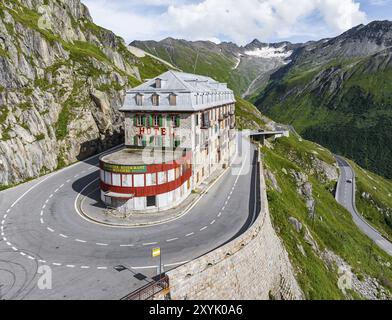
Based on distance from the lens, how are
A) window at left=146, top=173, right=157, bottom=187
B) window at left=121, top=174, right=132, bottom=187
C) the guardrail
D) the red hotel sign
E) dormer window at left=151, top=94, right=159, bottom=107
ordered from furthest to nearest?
the red hotel sign, dormer window at left=151, top=94, right=159, bottom=107, window at left=146, top=173, right=157, bottom=187, window at left=121, top=174, right=132, bottom=187, the guardrail

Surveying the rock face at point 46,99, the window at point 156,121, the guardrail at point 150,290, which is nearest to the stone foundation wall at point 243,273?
the guardrail at point 150,290

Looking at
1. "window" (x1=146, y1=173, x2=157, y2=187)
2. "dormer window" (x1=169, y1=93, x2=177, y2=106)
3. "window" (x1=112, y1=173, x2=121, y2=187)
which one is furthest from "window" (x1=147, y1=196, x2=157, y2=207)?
"dormer window" (x1=169, y1=93, x2=177, y2=106)

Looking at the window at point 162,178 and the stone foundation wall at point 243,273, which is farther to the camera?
the window at point 162,178

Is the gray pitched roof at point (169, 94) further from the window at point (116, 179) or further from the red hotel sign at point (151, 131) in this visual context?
the window at point (116, 179)

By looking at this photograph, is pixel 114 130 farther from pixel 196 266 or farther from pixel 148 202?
pixel 196 266

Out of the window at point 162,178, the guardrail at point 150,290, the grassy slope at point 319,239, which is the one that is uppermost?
the window at point 162,178

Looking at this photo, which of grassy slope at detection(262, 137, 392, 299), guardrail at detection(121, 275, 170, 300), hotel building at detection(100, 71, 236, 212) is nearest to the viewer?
guardrail at detection(121, 275, 170, 300)

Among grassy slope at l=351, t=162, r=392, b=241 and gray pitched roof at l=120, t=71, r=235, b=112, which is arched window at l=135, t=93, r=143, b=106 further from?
grassy slope at l=351, t=162, r=392, b=241
